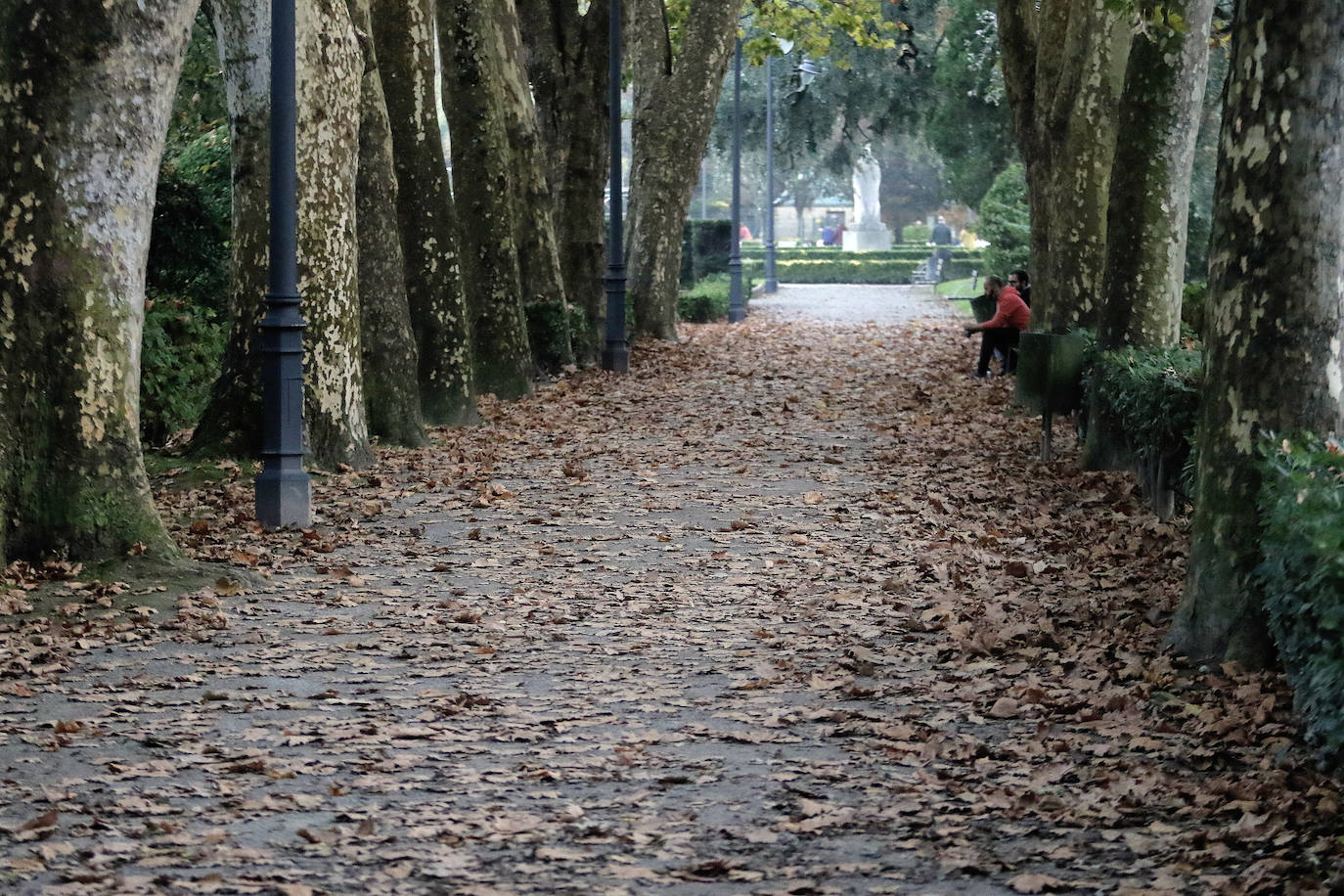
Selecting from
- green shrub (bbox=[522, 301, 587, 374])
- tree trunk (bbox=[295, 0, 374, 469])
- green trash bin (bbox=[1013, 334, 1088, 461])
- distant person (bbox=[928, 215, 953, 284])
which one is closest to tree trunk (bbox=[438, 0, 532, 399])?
green shrub (bbox=[522, 301, 587, 374])

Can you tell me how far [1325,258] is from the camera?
6605 millimetres

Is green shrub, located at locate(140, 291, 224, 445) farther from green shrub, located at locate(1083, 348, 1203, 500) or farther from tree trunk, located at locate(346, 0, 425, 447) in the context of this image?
green shrub, located at locate(1083, 348, 1203, 500)

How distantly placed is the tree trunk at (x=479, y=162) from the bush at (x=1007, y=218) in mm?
19498

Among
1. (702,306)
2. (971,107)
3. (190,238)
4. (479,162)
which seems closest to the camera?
(190,238)

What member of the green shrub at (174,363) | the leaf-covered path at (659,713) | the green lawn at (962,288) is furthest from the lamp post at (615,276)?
the green lawn at (962,288)

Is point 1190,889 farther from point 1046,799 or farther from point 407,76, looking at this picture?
point 407,76

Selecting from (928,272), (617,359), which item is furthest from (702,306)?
(928,272)

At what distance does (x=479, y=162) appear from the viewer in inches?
729

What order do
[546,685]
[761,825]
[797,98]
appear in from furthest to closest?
[797,98] → [546,685] → [761,825]

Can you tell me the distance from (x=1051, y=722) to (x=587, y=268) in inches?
770

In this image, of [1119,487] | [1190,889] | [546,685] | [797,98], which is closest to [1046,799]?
[1190,889]

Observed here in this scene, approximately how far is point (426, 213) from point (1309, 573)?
1154 centimetres

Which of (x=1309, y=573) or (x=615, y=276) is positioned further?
(x=615, y=276)

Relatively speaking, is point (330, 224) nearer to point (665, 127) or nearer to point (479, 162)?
point (479, 162)
